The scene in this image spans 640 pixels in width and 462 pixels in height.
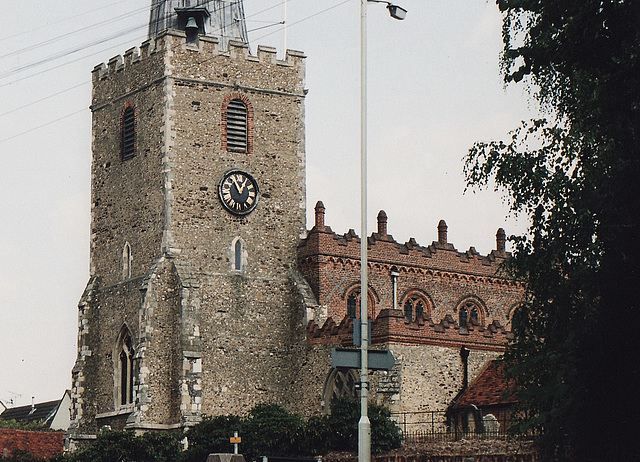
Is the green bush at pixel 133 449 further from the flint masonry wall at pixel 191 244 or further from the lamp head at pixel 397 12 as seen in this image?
the lamp head at pixel 397 12

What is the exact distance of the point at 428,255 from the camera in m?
50.3

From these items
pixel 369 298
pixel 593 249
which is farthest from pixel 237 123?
pixel 593 249

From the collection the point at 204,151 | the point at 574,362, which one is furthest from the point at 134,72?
the point at 574,362

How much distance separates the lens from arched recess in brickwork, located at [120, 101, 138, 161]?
47822mm

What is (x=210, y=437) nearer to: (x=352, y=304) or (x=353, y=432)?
(x=353, y=432)

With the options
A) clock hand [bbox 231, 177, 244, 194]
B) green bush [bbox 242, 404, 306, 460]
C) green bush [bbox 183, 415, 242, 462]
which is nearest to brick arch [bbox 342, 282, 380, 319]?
clock hand [bbox 231, 177, 244, 194]

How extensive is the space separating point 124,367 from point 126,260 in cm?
404

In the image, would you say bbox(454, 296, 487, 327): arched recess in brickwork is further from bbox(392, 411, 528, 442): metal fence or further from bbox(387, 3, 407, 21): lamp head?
bbox(387, 3, 407, 21): lamp head

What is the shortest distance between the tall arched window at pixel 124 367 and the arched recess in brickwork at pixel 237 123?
811cm

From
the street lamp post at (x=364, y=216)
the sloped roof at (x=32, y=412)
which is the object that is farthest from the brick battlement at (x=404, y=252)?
the sloped roof at (x=32, y=412)

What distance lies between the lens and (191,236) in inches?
1796

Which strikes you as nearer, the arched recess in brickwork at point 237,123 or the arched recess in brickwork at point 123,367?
the arched recess in brickwork at point 123,367

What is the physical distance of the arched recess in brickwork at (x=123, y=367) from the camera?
46.2m

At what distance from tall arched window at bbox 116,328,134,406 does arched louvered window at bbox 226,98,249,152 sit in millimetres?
8091
